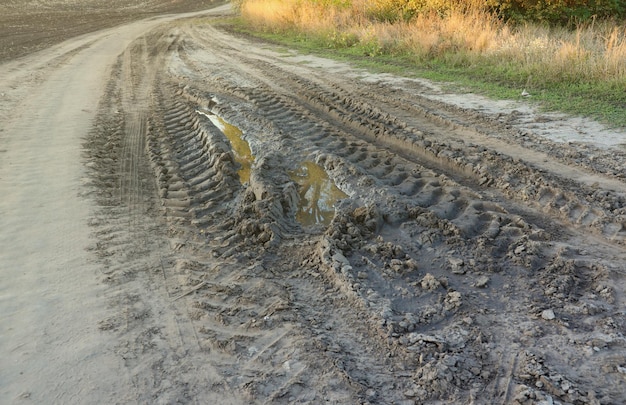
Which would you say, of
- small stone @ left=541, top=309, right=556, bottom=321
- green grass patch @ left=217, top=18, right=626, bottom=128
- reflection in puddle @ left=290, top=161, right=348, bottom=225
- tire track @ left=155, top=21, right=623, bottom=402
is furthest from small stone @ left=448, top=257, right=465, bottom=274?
green grass patch @ left=217, top=18, right=626, bottom=128

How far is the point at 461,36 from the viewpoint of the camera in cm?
1191

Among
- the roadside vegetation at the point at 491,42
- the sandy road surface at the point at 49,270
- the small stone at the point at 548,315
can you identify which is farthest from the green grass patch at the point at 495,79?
the sandy road surface at the point at 49,270

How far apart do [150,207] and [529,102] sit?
A: 246 inches

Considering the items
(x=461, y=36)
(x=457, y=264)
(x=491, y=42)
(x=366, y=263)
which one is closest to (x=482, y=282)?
(x=457, y=264)

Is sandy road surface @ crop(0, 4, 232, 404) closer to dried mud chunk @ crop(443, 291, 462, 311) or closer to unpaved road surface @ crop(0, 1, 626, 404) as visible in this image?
unpaved road surface @ crop(0, 1, 626, 404)

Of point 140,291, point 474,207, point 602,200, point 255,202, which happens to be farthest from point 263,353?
point 602,200

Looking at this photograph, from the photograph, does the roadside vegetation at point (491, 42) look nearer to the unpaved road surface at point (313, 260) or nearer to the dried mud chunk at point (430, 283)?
the unpaved road surface at point (313, 260)

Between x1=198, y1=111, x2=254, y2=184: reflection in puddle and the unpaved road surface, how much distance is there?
5 centimetres

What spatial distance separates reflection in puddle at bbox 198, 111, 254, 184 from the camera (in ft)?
21.8

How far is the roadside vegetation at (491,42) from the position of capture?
8.79 m

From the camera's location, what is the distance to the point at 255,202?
5.45 metres

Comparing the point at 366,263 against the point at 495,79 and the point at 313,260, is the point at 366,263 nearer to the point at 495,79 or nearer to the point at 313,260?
the point at 313,260

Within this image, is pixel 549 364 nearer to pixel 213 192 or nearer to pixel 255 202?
pixel 255 202

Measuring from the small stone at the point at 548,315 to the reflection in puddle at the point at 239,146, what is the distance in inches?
149
